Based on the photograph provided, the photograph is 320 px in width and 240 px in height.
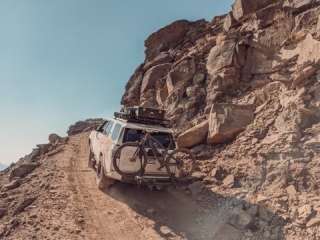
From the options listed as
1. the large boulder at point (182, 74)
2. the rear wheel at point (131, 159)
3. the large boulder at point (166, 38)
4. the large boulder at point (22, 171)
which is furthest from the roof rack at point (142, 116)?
the large boulder at point (166, 38)

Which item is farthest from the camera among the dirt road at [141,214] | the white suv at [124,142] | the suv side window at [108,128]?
the suv side window at [108,128]

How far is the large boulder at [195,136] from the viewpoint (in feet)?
39.2

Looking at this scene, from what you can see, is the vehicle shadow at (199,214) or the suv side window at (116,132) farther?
the suv side window at (116,132)

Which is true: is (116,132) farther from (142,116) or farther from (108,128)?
(108,128)

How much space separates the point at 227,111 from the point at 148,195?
174 inches

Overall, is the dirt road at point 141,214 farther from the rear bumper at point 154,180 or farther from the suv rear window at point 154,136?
the suv rear window at point 154,136

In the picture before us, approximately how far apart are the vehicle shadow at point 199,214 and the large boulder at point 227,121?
2.51 meters

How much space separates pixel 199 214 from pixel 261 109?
Answer: 4.99 metres

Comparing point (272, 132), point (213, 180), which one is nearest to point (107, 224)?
point (213, 180)

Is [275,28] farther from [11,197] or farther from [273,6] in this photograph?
[11,197]

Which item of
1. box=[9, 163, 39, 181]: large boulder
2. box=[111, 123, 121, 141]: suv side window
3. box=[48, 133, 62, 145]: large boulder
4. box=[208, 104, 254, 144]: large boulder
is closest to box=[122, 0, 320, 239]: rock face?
box=[208, 104, 254, 144]: large boulder

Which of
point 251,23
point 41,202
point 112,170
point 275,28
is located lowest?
point 41,202

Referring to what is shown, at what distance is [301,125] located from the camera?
8.96 metres

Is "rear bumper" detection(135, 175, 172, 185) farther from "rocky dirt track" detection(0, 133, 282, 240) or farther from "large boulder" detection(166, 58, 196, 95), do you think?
"large boulder" detection(166, 58, 196, 95)
